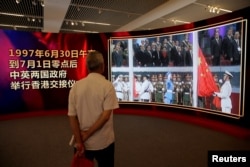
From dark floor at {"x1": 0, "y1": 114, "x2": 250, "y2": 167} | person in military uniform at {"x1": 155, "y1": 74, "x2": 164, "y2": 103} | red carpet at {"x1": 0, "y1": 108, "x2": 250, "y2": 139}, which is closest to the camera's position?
dark floor at {"x1": 0, "y1": 114, "x2": 250, "y2": 167}

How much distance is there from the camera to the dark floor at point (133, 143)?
3.83 m

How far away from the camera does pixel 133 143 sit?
470 cm

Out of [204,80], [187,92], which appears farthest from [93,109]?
[187,92]

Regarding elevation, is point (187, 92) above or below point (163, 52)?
below

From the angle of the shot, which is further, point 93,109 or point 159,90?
point 159,90

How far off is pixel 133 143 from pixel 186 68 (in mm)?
2831

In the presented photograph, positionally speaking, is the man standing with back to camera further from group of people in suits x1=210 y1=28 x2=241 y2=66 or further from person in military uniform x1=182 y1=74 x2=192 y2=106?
person in military uniform x1=182 y1=74 x2=192 y2=106

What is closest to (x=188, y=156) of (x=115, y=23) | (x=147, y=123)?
(x=147, y=123)

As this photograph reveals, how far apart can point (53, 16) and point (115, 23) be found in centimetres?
280

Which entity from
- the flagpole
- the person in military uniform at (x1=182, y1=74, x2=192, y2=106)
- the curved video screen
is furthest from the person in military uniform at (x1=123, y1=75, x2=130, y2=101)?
the flagpole

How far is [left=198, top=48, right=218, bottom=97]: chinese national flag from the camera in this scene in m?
5.77

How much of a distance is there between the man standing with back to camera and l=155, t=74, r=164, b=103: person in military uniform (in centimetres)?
512

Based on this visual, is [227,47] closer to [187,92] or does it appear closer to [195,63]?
[195,63]

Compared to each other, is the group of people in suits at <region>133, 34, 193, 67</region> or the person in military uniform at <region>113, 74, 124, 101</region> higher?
the group of people in suits at <region>133, 34, 193, 67</region>
